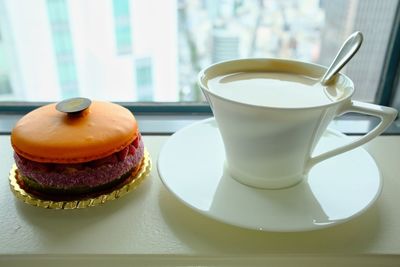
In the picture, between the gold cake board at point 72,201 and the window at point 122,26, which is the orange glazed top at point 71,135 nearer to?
the gold cake board at point 72,201

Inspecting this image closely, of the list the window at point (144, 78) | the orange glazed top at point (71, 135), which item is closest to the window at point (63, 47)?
the window at point (144, 78)

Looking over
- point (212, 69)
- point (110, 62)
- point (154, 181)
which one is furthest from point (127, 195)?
point (110, 62)

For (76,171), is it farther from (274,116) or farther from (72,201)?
(274,116)

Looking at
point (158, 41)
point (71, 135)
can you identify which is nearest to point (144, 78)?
point (158, 41)

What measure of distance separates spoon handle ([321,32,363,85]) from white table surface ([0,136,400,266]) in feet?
0.48

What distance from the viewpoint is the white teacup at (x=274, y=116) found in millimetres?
345

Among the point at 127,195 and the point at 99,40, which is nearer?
the point at 127,195

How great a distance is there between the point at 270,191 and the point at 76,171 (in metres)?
0.20

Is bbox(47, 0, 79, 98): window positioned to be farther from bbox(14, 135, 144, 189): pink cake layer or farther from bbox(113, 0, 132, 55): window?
bbox(14, 135, 144, 189): pink cake layer

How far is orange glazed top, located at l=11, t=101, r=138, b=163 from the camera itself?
0.37 m

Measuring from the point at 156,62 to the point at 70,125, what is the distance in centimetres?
33

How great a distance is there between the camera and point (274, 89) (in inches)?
15.9

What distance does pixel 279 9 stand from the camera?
0.63 metres

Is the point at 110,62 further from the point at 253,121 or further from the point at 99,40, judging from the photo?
the point at 253,121
